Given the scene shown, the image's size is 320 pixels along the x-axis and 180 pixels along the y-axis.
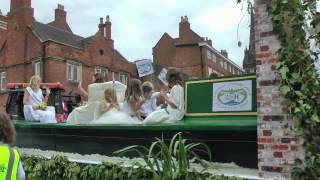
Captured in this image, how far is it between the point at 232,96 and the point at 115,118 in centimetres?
207

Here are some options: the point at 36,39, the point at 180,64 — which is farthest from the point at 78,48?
the point at 180,64

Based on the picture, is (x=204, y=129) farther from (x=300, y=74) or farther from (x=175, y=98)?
(x=300, y=74)

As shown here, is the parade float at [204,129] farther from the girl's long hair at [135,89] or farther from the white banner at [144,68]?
the white banner at [144,68]

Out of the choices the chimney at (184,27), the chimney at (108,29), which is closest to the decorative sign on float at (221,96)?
the chimney at (108,29)

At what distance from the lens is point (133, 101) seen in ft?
26.6

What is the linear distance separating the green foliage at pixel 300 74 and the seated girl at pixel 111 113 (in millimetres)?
3440

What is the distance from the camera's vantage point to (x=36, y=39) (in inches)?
1419

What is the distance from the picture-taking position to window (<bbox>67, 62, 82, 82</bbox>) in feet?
121

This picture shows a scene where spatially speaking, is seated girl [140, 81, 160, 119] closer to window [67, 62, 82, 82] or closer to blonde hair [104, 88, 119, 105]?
blonde hair [104, 88, 119, 105]

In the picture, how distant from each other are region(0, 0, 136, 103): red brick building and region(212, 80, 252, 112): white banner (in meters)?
29.0

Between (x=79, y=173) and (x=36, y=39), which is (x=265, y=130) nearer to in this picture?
(x=79, y=173)

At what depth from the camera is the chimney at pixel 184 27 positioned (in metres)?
51.3

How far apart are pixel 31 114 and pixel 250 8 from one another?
18.8ft

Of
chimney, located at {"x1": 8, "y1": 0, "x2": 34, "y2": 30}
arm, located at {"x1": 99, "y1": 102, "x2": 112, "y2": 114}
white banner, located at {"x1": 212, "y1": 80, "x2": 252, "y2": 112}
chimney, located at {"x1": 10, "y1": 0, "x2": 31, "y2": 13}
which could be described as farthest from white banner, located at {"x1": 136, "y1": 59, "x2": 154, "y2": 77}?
chimney, located at {"x1": 10, "y1": 0, "x2": 31, "y2": 13}
